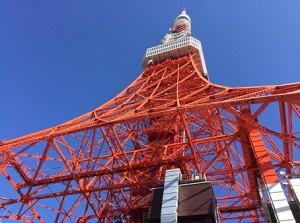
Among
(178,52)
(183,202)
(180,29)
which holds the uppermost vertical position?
(180,29)

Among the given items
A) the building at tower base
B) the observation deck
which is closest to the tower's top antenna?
the observation deck

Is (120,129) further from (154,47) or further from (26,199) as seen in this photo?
(154,47)

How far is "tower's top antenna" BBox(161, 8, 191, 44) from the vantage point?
33612 millimetres

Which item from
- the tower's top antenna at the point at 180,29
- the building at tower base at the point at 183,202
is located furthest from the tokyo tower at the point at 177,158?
the tower's top antenna at the point at 180,29

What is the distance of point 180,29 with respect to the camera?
3556 centimetres

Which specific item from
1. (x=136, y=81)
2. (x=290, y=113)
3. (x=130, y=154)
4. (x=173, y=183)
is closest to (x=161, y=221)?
(x=173, y=183)

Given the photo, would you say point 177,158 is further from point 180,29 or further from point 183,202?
point 180,29

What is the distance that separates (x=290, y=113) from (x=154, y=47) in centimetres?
1941

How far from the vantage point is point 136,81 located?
2617 centimetres

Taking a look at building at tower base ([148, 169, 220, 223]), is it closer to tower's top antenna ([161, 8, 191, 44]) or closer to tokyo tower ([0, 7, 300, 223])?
tokyo tower ([0, 7, 300, 223])

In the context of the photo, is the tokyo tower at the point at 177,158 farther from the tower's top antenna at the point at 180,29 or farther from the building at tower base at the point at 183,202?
the tower's top antenna at the point at 180,29

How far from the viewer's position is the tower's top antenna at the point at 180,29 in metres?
33.6

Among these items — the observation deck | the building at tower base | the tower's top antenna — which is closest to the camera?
the building at tower base

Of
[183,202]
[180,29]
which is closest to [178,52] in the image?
[180,29]
